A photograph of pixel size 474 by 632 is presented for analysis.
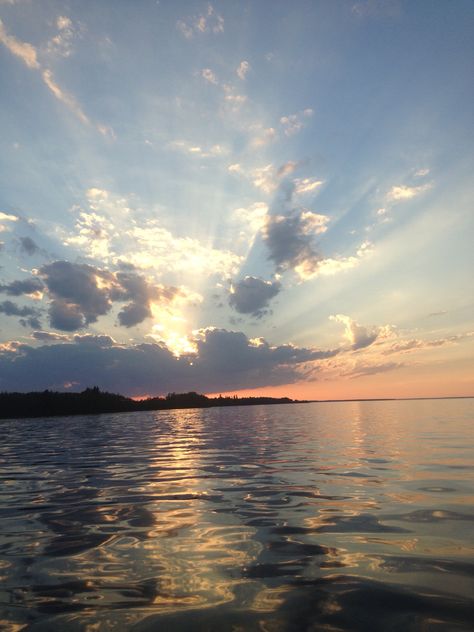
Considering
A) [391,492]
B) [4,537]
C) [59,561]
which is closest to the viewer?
[59,561]

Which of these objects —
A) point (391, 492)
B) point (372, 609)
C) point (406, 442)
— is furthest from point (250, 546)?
point (406, 442)

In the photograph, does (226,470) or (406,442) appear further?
(406,442)

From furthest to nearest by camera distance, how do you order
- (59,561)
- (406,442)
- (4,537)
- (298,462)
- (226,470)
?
(406,442)
(298,462)
(226,470)
(4,537)
(59,561)

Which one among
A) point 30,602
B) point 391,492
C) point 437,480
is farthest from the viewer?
point 437,480

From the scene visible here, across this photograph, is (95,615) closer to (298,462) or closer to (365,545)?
(365,545)

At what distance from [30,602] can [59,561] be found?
1.62m

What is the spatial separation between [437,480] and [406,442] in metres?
13.3

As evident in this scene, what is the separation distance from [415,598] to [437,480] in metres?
9.67

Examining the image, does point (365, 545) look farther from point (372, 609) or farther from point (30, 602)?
point (30, 602)

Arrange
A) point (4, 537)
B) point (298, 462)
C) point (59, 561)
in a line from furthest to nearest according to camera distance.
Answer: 1. point (298, 462)
2. point (4, 537)
3. point (59, 561)

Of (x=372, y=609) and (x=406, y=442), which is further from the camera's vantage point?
(x=406, y=442)

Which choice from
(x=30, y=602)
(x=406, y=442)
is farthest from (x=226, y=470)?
(x=406, y=442)

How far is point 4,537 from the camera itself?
8.15 meters

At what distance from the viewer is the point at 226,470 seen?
655 inches
